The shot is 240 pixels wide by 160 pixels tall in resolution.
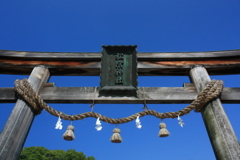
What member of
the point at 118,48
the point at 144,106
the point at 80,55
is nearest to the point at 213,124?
the point at 144,106

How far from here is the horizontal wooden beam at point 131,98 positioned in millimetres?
3383

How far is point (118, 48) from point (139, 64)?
63 cm

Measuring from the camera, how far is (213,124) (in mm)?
2854

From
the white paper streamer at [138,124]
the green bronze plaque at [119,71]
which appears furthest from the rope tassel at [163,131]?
the green bronze plaque at [119,71]

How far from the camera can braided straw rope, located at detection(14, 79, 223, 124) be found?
3.10 metres

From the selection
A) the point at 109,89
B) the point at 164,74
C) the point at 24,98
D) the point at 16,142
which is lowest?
the point at 16,142

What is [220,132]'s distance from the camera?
8.86ft

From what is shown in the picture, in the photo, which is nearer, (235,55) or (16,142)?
(16,142)

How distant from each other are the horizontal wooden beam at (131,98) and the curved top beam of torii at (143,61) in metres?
0.67

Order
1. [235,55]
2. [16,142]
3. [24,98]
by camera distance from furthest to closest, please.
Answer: [235,55], [24,98], [16,142]

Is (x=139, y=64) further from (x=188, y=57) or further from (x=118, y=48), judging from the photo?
(x=188, y=57)

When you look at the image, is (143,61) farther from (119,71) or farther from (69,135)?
(69,135)

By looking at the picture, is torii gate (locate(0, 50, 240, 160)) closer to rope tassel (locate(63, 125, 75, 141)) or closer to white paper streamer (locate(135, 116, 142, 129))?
white paper streamer (locate(135, 116, 142, 129))

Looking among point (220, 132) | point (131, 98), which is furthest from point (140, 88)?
point (220, 132)
